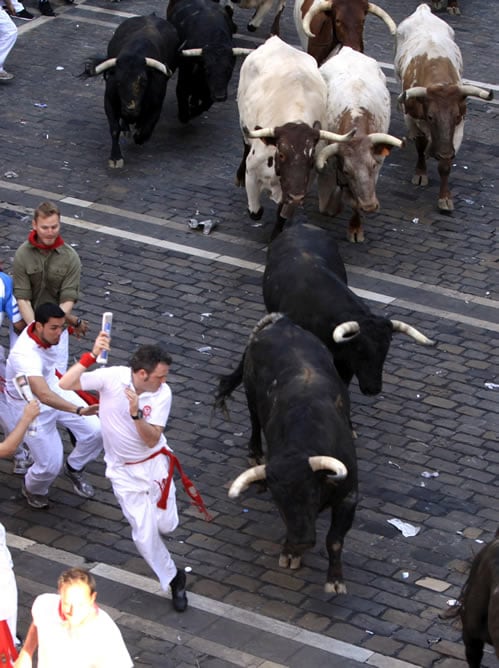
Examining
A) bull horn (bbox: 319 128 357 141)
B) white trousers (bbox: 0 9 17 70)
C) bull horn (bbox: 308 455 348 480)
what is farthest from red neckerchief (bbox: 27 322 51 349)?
white trousers (bbox: 0 9 17 70)

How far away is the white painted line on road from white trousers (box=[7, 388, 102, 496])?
1.54 ft

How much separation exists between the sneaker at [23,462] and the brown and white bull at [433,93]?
21.8ft

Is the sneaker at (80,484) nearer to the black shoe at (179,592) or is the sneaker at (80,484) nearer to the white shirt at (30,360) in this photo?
the white shirt at (30,360)

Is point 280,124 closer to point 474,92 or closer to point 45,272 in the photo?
point 474,92

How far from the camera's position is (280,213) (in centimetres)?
1427

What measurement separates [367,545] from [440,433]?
1.74m

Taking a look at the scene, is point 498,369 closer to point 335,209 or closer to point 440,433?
point 440,433

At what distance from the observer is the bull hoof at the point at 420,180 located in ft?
52.9

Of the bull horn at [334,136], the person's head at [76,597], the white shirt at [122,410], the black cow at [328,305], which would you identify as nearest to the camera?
the person's head at [76,597]

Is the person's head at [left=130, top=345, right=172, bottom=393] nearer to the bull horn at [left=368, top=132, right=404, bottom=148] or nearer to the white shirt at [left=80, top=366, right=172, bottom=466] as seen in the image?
the white shirt at [left=80, top=366, right=172, bottom=466]

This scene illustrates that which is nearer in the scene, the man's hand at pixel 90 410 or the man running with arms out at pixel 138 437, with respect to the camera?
the man running with arms out at pixel 138 437

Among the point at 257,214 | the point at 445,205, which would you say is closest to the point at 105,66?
the point at 257,214

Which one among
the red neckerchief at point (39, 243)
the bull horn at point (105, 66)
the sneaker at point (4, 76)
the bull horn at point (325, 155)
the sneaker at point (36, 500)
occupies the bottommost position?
the sneaker at point (4, 76)

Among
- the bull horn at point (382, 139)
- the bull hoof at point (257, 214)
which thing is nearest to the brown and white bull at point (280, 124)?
the bull hoof at point (257, 214)
